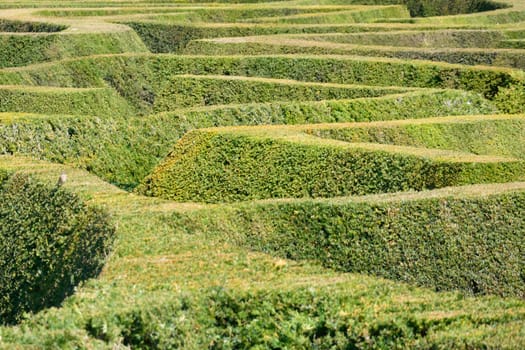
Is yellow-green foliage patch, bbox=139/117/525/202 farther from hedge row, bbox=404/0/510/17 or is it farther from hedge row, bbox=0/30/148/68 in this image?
hedge row, bbox=404/0/510/17

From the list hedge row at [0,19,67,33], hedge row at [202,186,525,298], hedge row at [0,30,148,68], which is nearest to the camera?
hedge row at [202,186,525,298]

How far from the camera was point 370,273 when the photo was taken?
44.1 feet

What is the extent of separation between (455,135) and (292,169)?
4.43 m

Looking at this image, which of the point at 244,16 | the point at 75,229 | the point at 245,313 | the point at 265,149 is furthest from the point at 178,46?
the point at 245,313

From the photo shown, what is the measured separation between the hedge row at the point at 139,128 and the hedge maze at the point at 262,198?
0.14 feet

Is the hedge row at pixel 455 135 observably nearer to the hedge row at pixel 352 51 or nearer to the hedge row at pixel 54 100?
the hedge row at pixel 54 100

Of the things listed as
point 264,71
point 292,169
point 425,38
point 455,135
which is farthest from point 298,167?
point 425,38

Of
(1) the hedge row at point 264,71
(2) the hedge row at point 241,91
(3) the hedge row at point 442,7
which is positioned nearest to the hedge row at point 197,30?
(1) the hedge row at point 264,71

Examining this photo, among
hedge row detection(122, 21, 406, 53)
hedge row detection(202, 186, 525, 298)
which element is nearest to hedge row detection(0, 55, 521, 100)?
hedge row detection(122, 21, 406, 53)

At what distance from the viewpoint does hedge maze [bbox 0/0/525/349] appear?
924 centimetres

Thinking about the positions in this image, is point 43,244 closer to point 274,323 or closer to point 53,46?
point 274,323

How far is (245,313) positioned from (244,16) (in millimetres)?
38678

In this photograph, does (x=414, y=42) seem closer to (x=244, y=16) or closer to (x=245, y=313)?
(x=244, y=16)

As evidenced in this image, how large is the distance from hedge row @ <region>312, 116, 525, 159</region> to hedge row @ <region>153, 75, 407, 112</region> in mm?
3789
